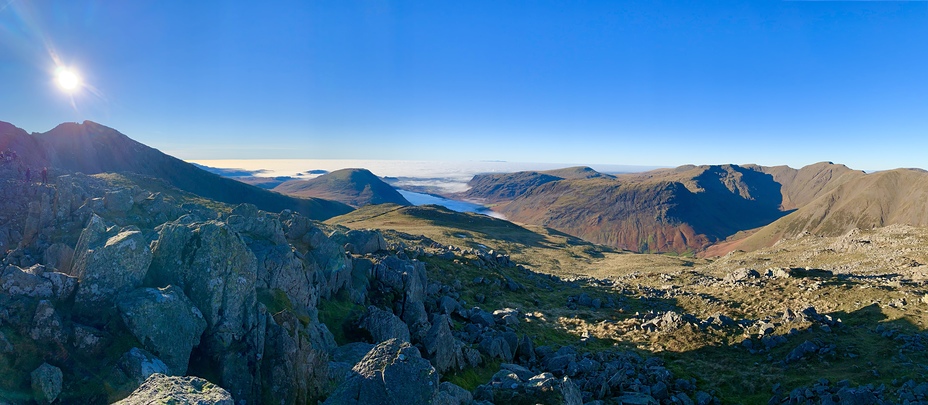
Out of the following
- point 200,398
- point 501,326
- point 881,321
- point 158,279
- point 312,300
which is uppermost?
point 158,279

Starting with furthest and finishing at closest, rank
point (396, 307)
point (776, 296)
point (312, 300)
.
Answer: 1. point (776, 296)
2. point (396, 307)
3. point (312, 300)

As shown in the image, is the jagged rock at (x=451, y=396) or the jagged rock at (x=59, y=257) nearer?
the jagged rock at (x=451, y=396)

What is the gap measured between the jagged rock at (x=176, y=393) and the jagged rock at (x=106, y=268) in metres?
6.64

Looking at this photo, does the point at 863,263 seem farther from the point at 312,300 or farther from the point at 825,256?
the point at 312,300

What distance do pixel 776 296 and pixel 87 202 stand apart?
6181 centimetres

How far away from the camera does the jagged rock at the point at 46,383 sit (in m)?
12.3

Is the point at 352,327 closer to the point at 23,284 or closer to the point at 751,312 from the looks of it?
the point at 23,284

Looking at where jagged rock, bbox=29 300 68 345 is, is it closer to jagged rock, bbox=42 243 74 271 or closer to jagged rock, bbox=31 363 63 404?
jagged rock, bbox=31 363 63 404

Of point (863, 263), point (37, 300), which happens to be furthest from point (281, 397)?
point (863, 263)

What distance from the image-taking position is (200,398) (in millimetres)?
10859

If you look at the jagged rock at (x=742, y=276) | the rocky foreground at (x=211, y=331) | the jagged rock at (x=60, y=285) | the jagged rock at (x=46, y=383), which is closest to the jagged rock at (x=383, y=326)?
the rocky foreground at (x=211, y=331)

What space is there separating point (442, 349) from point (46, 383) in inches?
675

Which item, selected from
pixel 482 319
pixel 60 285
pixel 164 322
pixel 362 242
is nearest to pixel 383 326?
pixel 164 322

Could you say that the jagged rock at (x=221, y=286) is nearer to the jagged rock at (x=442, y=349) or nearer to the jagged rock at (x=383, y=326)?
the jagged rock at (x=383, y=326)
